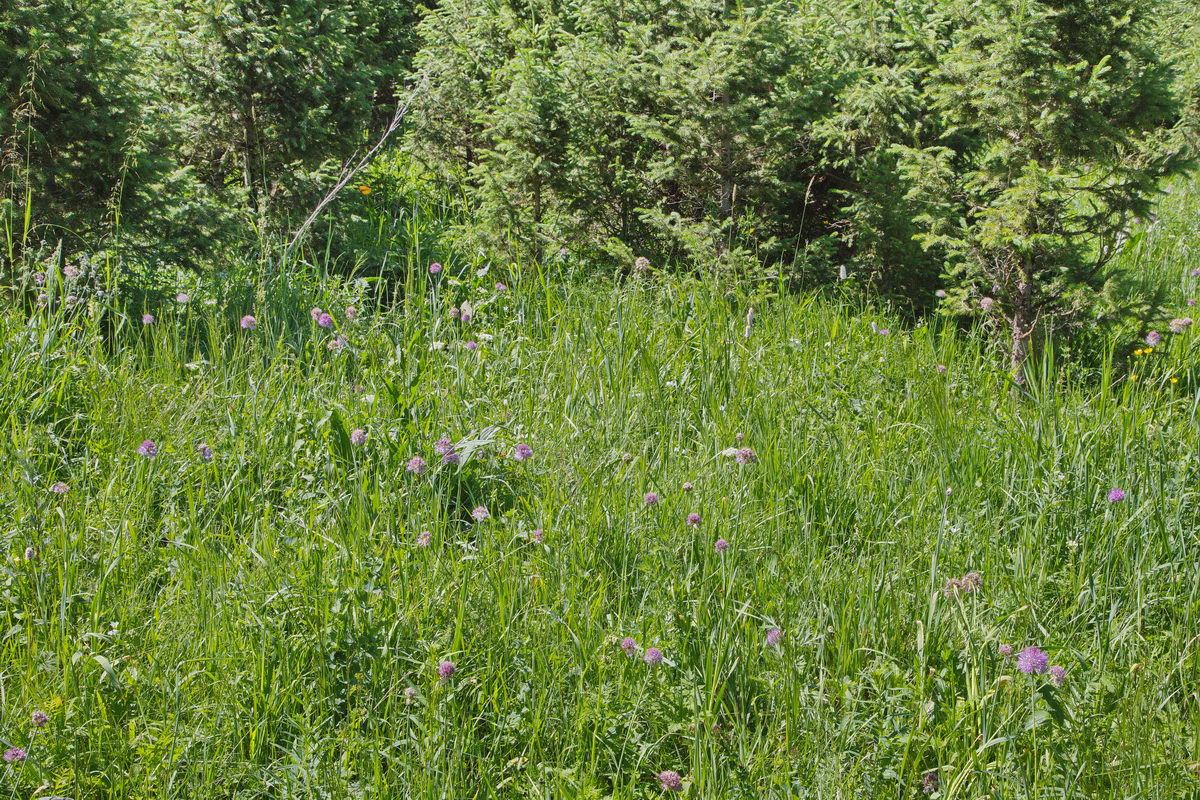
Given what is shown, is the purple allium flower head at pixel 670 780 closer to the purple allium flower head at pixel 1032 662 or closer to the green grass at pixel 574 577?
the green grass at pixel 574 577

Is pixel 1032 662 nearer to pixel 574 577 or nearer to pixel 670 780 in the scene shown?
pixel 670 780

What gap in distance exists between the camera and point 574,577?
262 centimetres

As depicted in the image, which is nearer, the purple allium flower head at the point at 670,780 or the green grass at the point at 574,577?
the purple allium flower head at the point at 670,780

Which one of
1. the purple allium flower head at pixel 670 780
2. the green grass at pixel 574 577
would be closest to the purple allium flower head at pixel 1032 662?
the green grass at pixel 574 577

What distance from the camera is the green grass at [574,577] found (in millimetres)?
2145

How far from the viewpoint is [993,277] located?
4.82 metres

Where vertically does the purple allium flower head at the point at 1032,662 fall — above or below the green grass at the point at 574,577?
above

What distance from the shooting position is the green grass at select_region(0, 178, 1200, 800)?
2.14 meters

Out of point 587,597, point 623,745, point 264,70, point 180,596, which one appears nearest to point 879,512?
point 587,597

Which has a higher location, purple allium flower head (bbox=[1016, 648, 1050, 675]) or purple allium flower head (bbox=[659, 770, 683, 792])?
purple allium flower head (bbox=[1016, 648, 1050, 675])

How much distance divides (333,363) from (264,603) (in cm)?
152

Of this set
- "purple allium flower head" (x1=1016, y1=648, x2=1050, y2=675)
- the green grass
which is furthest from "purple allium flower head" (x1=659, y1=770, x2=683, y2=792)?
"purple allium flower head" (x1=1016, y1=648, x2=1050, y2=675)

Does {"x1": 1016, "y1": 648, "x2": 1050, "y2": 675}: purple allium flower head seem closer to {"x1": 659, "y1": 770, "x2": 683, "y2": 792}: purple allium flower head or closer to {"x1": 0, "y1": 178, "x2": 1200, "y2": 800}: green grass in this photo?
{"x1": 0, "y1": 178, "x2": 1200, "y2": 800}: green grass

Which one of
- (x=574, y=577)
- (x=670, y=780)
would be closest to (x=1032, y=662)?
(x=670, y=780)
